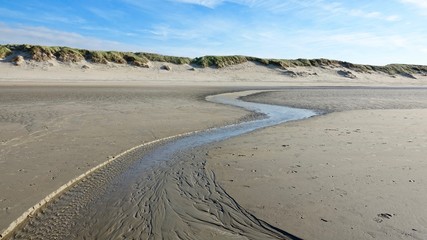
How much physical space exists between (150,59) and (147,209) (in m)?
43.4

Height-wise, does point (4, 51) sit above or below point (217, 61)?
above

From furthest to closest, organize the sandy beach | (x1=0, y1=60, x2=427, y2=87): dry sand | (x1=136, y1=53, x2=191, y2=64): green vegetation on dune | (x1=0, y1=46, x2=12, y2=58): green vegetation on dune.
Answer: (x1=136, y1=53, x2=191, y2=64): green vegetation on dune < (x1=0, y1=46, x2=12, y2=58): green vegetation on dune < (x1=0, y1=60, x2=427, y2=87): dry sand < the sandy beach

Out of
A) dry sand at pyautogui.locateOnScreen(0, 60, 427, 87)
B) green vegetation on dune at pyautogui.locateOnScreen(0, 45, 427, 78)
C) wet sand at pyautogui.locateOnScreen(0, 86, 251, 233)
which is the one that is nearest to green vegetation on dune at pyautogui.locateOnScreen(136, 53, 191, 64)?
green vegetation on dune at pyautogui.locateOnScreen(0, 45, 427, 78)

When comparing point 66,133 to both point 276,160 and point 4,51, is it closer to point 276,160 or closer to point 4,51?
point 276,160

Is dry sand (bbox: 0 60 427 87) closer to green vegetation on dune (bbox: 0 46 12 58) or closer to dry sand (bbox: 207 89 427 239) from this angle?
green vegetation on dune (bbox: 0 46 12 58)

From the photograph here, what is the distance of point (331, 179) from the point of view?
20.1 ft

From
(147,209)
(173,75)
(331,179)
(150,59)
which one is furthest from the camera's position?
(150,59)

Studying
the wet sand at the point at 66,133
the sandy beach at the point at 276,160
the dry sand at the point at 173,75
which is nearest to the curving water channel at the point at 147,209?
the sandy beach at the point at 276,160

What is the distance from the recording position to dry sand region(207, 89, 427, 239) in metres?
4.39

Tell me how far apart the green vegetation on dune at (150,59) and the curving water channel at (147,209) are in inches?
1463

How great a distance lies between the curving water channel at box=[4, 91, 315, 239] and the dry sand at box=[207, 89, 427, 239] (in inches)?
13.9

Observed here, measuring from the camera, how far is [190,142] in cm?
978

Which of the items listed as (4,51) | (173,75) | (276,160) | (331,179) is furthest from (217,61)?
(331,179)

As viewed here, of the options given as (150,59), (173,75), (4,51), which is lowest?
(173,75)
